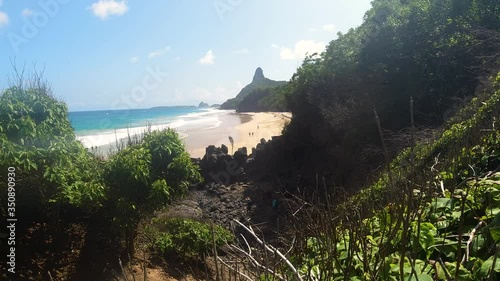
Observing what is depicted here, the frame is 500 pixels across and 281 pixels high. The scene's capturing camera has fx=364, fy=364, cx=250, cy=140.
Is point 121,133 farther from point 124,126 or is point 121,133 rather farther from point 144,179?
point 144,179

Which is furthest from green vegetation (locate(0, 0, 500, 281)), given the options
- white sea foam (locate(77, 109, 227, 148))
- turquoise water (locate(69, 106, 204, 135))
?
turquoise water (locate(69, 106, 204, 135))

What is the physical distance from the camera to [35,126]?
21.2ft

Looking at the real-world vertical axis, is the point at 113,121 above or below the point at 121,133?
above

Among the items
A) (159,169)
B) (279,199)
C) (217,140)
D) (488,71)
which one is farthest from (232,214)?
(217,140)

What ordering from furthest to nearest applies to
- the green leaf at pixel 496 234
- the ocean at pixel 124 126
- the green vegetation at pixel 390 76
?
the ocean at pixel 124 126 < the green vegetation at pixel 390 76 < the green leaf at pixel 496 234

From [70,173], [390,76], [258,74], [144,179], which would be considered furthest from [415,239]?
[258,74]

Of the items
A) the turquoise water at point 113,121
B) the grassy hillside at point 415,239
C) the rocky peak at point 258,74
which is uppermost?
the rocky peak at point 258,74

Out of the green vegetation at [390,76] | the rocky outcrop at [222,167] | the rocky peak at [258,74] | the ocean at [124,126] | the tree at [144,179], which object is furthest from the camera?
the rocky peak at [258,74]

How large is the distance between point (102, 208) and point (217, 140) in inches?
1031

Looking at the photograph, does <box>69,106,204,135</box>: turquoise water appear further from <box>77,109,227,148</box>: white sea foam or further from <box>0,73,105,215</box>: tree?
<box>0,73,105,215</box>: tree

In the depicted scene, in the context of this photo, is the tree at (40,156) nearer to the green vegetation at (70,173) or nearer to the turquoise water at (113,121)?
the green vegetation at (70,173)

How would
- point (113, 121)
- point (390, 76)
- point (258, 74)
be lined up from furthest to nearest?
point (258, 74)
point (113, 121)
point (390, 76)

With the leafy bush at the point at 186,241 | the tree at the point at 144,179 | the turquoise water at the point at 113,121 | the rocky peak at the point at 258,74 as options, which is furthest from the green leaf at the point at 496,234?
the rocky peak at the point at 258,74

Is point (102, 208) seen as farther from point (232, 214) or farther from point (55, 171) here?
point (232, 214)
